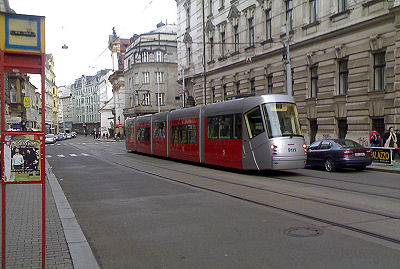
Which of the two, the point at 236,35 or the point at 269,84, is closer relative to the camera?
the point at 269,84

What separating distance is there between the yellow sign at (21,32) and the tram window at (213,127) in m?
13.5

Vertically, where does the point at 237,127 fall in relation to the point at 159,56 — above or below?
below

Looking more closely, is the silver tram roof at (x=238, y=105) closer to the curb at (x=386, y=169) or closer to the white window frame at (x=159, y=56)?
the curb at (x=386, y=169)

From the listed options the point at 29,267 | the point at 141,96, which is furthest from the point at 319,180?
the point at 141,96

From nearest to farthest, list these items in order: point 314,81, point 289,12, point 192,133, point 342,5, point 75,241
Answer: point 75,241, point 192,133, point 342,5, point 314,81, point 289,12

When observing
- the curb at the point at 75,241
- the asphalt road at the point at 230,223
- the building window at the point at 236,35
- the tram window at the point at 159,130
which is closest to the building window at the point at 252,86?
the building window at the point at 236,35

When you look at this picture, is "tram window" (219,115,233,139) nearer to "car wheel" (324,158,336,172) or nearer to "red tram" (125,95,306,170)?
"red tram" (125,95,306,170)

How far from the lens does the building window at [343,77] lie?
2496cm

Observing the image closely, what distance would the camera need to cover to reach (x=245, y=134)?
15836 millimetres

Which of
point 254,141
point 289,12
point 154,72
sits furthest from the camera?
point 154,72

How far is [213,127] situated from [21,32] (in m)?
13.9

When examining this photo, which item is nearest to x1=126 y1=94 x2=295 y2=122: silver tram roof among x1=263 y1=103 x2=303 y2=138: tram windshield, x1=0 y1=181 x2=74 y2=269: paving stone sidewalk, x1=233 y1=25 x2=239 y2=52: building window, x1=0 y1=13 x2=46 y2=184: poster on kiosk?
x1=263 y1=103 x2=303 y2=138: tram windshield

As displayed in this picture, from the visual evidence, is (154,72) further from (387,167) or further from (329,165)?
(387,167)

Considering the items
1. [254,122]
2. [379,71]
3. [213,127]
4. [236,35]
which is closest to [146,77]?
[236,35]
